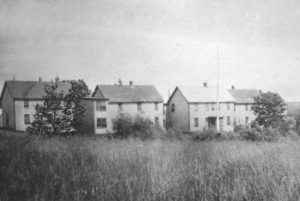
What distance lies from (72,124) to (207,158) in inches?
705

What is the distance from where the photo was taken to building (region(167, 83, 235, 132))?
42.9m

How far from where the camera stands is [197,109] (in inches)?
1704

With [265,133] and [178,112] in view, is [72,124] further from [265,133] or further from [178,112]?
[178,112]

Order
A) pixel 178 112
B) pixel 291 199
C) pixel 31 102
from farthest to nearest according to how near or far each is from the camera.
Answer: pixel 178 112 < pixel 31 102 < pixel 291 199

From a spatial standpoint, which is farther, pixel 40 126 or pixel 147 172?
pixel 40 126

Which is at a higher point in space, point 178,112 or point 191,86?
point 191,86

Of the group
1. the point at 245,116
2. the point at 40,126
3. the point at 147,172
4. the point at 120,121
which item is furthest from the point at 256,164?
the point at 245,116

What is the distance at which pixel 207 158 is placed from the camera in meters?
5.67

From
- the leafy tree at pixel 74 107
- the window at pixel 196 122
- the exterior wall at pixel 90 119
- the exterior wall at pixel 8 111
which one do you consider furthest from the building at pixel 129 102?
the exterior wall at pixel 8 111

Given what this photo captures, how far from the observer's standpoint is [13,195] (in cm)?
356

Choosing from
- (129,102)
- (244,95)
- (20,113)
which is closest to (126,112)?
(129,102)

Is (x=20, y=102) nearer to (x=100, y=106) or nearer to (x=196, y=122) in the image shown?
(x=100, y=106)

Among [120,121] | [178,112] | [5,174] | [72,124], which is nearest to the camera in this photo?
[5,174]

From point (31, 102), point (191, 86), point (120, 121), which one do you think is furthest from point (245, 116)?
point (31, 102)
